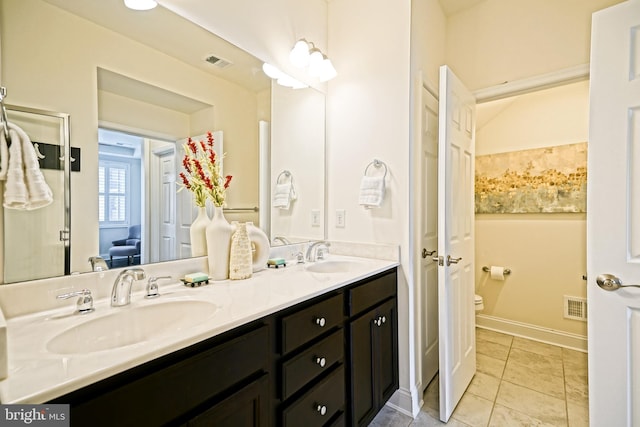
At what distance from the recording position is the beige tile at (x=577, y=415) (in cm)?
164

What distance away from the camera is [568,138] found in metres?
2.56

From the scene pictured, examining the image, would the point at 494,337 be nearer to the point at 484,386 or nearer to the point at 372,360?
the point at 484,386

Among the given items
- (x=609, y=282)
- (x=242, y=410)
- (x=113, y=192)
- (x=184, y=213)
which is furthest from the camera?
(x=184, y=213)

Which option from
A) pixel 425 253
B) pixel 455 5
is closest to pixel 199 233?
pixel 425 253

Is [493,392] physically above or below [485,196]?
below

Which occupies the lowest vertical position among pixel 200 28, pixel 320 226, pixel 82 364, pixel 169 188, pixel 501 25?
pixel 82 364

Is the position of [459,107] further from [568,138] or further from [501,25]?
[568,138]

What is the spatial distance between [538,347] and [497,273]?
2.22ft

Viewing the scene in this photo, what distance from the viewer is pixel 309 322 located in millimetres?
1135

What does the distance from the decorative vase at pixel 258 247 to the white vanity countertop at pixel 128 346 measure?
0.07 m

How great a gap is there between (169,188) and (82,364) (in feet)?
2.67

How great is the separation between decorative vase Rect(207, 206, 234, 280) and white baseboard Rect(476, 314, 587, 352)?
2.75 m

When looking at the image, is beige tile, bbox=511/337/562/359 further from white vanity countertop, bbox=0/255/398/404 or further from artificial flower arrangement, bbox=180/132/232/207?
artificial flower arrangement, bbox=180/132/232/207

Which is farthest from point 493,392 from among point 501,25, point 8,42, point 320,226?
point 8,42
